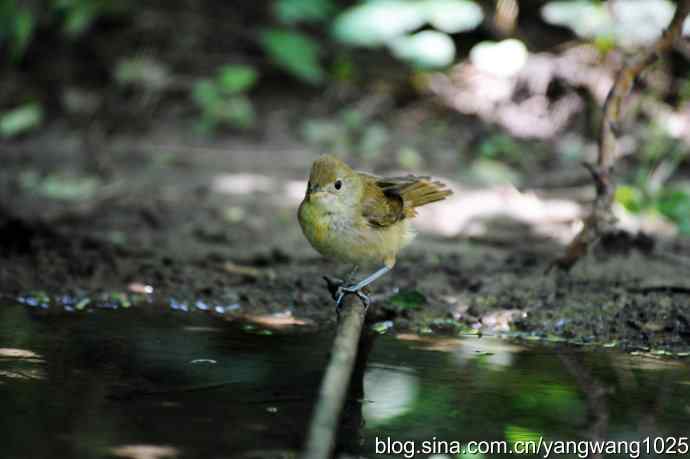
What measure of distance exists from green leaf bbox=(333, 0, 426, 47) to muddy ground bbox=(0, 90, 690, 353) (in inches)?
43.5

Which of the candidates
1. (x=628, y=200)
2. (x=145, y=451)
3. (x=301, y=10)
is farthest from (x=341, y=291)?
(x=301, y=10)

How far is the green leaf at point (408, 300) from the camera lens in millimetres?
5043

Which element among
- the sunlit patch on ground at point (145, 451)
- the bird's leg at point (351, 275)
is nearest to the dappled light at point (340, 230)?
the sunlit patch on ground at point (145, 451)

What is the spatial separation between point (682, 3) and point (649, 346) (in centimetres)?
181

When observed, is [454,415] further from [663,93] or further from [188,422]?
[663,93]

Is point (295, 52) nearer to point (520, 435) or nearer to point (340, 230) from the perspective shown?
point (340, 230)

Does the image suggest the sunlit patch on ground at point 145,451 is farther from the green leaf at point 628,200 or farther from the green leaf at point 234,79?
the green leaf at point 234,79

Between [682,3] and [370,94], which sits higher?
[370,94]

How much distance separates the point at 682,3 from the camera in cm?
486

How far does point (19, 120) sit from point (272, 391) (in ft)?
19.0

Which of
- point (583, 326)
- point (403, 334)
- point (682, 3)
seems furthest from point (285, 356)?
point (682, 3)

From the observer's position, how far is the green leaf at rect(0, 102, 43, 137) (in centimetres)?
852

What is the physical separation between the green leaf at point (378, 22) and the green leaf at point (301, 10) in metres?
0.67

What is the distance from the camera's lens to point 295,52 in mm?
9312
